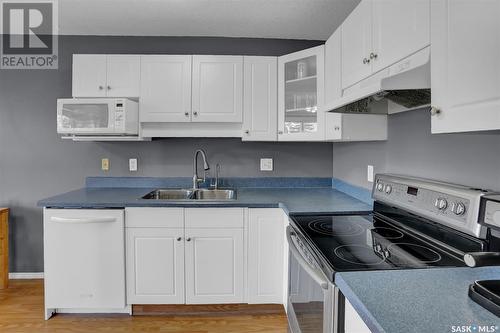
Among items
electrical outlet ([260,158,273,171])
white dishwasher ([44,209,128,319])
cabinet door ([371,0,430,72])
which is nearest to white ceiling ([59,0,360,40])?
cabinet door ([371,0,430,72])

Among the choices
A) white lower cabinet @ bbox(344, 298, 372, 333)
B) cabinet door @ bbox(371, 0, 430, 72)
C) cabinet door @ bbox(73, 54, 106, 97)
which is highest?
cabinet door @ bbox(73, 54, 106, 97)

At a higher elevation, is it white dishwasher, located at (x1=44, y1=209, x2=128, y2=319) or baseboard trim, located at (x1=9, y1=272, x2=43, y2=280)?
white dishwasher, located at (x1=44, y1=209, x2=128, y2=319)

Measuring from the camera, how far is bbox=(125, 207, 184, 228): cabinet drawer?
7.16ft

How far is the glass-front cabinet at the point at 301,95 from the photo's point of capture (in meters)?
2.30

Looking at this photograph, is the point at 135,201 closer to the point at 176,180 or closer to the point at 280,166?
the point at 176,180

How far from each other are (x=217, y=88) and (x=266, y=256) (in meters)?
1.37

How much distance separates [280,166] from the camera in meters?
2.93

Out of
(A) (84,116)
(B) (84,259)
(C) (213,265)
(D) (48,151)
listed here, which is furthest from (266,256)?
(D) (48,151)

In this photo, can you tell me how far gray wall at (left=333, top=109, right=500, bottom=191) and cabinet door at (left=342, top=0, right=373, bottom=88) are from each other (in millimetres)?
371

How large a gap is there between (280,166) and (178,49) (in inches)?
55.5

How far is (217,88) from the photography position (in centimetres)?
256

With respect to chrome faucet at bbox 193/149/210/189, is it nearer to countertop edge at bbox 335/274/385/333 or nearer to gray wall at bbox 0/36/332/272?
gray wall at bbox 0/36/332/272

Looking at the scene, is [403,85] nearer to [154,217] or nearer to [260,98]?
[260,98]

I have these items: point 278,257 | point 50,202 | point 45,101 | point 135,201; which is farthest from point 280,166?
point 45,101
